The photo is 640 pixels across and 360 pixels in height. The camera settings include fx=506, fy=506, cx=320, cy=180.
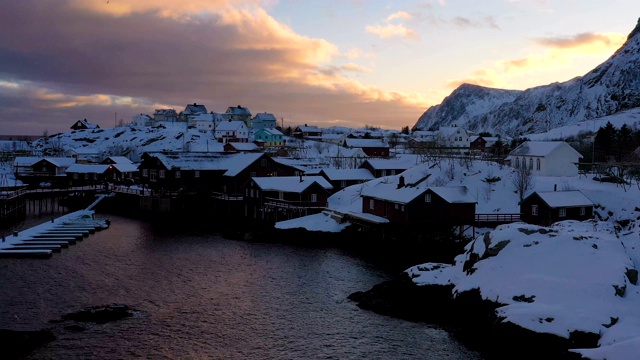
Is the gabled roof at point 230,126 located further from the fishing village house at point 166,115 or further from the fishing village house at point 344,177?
the fishing village house at point 344,177

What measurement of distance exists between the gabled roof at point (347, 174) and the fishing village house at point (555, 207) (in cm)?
2904

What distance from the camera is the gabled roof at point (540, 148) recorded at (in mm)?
68875

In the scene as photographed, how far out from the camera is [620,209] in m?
53.5

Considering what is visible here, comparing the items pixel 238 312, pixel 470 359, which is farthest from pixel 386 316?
pixel 238 312

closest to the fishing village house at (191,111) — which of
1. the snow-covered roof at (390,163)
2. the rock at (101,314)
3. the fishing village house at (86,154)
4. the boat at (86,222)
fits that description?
the fishing village house at (86,154)

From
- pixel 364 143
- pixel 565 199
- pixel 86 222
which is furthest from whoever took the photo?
pixel 364 143

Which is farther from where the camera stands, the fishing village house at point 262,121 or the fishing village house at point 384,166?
the fishing village house at point 262,121

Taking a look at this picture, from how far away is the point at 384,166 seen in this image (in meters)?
82.0

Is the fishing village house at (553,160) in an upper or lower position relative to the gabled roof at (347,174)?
upper

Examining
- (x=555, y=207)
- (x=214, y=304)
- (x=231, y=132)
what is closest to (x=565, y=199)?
(x=555, y=207)

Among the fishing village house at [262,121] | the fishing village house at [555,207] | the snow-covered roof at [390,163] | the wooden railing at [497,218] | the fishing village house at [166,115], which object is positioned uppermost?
the fishing village house at [166,115]

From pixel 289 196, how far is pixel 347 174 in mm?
16007

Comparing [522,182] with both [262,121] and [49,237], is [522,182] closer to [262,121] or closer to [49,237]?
[49,237]

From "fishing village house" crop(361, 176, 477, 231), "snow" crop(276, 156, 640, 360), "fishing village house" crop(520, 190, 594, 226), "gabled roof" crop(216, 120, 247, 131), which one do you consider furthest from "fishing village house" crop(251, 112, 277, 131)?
"snow" crop(276, 156, 640, 360)
